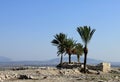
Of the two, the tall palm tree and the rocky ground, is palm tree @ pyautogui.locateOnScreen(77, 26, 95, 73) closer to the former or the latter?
the rocky ground

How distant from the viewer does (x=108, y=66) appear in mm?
50531

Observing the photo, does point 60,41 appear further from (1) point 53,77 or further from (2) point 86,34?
(1) point 53,77

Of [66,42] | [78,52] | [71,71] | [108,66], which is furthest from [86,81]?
[78,52]

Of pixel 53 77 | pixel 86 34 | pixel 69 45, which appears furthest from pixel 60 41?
pixel 53 77

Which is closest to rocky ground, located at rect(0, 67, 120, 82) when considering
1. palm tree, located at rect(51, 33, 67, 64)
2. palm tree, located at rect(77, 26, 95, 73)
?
palm tree, located at rect(77, 26, 95, 73)

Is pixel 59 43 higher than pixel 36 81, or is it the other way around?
pixel 59 43

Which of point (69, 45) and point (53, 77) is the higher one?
point (69, 45)

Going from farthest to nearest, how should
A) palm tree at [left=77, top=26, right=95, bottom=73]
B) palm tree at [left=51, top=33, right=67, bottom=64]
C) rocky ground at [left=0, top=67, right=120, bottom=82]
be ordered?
palm tree at [left=51, top=33, right=67, bottom=64], palm tree at [left=77, top=26, right=95, bottom=73], rocky ground at [left=0, top=67, right=120, bottom=82]

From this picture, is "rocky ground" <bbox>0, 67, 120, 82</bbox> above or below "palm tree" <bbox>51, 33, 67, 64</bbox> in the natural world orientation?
A: below

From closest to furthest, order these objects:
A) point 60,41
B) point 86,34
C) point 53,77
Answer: point 53,77 < point 86,34 < point 60,41

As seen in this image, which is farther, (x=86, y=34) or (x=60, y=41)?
(x=60, y=41)

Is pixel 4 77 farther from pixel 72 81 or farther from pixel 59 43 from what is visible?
pixel 59 43

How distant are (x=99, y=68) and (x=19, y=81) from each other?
73.9 ft

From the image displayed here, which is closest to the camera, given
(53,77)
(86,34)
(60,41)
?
(53,77)
